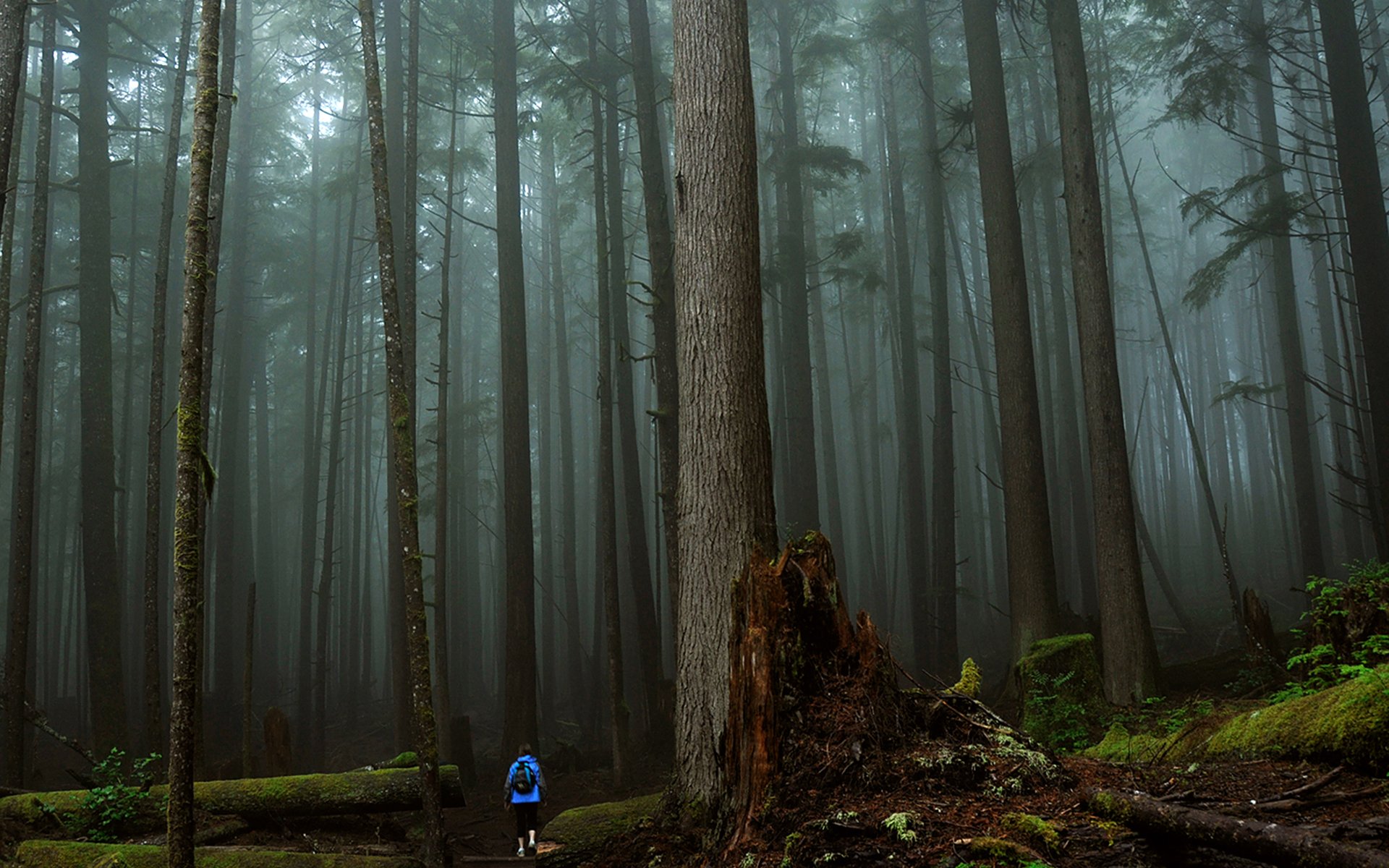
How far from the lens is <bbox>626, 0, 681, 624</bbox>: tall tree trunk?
12.3 meters

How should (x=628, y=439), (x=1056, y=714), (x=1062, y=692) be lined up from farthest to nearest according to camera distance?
(x=628, y=439) < (x=1062, y=692) < (x=1056, y=714)

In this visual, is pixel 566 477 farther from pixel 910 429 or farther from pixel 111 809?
pixel 111 809

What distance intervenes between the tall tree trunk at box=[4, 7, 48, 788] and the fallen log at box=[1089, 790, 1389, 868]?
12.6 meters

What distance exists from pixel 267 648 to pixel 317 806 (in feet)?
70.1

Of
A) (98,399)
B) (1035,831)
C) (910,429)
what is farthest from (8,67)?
(910,429)

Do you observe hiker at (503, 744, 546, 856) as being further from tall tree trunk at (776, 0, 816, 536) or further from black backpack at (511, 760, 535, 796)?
tall tree trunk at (776, 0, 816, 536)

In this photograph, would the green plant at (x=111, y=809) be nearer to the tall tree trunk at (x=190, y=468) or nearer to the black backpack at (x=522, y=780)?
the tall tree trunk at (x=190, y=468)

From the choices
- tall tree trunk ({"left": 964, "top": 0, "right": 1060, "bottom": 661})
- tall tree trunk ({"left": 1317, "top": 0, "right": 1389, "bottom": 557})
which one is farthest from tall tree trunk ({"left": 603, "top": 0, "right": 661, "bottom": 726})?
tall tree trunk ({"left": 1317, "top": 0, "right": 1389, "bottom": 557})

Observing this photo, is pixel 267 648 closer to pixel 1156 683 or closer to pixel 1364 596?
pixel 1156 683

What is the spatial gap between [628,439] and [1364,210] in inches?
474

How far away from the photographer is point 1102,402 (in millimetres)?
10711

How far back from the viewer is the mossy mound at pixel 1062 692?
8633 millimetres

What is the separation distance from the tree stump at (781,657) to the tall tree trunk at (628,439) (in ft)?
26.8

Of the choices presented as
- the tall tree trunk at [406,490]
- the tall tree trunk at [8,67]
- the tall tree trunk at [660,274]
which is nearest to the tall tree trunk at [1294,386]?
the tall tree trunk at [660,274]
